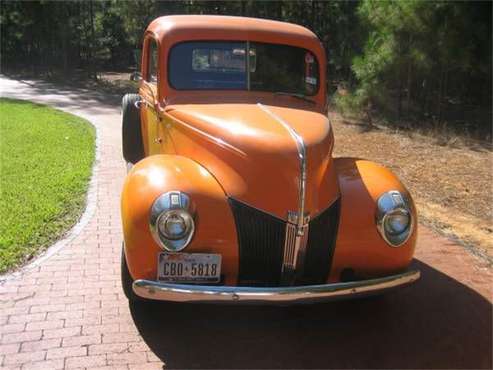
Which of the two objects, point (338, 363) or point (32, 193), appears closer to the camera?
point (338, 363)

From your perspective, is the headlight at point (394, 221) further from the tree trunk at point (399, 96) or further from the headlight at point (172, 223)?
the tree trunk at point (399, 96)

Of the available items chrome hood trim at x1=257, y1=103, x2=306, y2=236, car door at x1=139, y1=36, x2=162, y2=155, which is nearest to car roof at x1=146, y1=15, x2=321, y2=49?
car door at x1=139, y1=36, x2=162, y2=155

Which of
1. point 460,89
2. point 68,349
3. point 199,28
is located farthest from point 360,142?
point 68,349

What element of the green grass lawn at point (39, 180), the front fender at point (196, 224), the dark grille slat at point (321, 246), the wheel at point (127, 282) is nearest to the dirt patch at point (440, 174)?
the dark grille slat at point (321, 246)

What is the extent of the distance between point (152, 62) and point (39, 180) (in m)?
2.58

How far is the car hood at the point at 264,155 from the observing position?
10.8 ft

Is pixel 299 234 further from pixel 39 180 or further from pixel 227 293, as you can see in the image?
pixel 39 180

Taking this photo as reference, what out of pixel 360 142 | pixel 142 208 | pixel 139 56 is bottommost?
pixel 360 142

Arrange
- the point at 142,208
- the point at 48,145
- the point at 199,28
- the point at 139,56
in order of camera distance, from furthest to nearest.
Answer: the point at 48,145 < the point at 139,56 < the point at 199,28 < the point at 142,208

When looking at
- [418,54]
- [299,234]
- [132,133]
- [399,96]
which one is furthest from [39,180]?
[399,96]

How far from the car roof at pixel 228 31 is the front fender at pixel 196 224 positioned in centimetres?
182

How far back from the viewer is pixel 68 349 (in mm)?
3348

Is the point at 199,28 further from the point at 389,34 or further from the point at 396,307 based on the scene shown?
the point at 389,34

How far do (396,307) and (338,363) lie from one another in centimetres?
92
